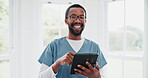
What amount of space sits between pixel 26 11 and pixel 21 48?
477 millimetres

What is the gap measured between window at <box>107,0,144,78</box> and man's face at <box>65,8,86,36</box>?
1.22m

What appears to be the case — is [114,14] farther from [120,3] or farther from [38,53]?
[38,53]

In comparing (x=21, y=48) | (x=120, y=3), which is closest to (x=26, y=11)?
(x=21, y=48)

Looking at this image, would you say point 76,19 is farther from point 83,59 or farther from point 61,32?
point 61,32

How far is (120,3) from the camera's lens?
259 cm

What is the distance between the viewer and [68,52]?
134cm

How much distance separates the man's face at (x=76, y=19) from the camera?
1396mm

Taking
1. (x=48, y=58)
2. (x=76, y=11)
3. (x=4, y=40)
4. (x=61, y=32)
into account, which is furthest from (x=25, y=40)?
(x=76, y=11)

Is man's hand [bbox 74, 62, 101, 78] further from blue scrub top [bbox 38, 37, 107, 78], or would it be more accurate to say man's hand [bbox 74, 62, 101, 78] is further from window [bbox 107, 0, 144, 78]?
window [bbox 107, 0, 144, 78]

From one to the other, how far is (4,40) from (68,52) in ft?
4.54

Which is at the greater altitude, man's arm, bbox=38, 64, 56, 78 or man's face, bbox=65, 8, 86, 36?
man's face, bbox=65, 8, 86, 36

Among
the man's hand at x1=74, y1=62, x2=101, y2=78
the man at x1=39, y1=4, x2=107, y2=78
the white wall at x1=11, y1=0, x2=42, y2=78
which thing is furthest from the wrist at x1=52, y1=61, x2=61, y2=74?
the white wall at x1=11, y1=0, x2=42, y2=78

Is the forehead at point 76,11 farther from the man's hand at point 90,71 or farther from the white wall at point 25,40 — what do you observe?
the white wall at point 25,40

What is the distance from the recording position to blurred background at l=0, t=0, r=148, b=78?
2.42 m
